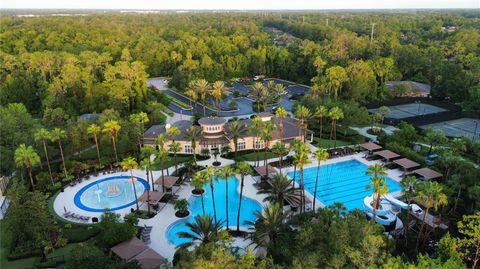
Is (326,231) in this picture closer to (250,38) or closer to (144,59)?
(144,59)

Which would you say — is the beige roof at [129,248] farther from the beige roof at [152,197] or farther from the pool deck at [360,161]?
the pool deck at [360,161]

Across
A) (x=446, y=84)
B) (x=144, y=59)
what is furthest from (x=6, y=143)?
(x=446, y=84)

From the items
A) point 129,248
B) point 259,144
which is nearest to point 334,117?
point 259,144

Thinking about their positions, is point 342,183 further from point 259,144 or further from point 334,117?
point 259,144

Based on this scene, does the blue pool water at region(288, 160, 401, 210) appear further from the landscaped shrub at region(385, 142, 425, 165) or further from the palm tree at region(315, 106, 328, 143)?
the palm tree at region(315, 106, 328, 143)

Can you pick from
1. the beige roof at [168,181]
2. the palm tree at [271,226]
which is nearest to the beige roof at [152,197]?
the beige roof at [168,181]

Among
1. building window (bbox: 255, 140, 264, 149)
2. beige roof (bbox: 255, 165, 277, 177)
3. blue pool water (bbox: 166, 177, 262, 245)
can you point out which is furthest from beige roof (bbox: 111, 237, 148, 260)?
building window (bbox: 255, 140, 264, 149)
